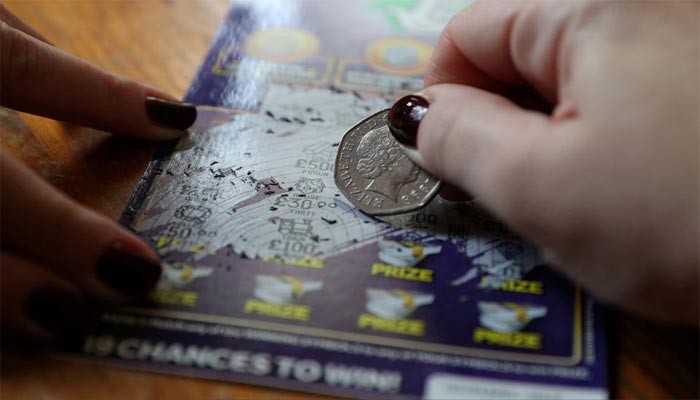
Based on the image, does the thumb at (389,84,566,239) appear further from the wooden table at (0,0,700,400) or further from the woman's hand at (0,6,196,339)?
the woman's hand at (0,6,196,339)

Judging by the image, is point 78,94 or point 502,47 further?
point 78,94

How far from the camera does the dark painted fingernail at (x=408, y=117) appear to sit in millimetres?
636

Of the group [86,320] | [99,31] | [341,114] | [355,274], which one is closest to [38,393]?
[86,320]

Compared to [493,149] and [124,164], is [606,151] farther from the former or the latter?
[124,164]

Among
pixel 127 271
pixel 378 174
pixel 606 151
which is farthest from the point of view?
pixel 378 174

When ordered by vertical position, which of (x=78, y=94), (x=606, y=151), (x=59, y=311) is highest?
(x=78, y=94)

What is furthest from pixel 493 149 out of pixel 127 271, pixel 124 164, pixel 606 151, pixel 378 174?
pixel 124 164

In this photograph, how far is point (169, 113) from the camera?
772 mm

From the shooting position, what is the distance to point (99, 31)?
0.95 metres

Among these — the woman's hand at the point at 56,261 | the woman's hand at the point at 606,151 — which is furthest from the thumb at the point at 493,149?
the woman's hand at the point at 56,261

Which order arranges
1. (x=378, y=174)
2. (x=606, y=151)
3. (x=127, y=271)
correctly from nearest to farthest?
(x=606, y=151)
(x=127, y=271)
(x=378, y=174)

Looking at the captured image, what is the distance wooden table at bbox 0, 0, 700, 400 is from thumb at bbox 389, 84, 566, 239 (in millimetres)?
172

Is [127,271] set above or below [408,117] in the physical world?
below

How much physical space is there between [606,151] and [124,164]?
0.52 m
